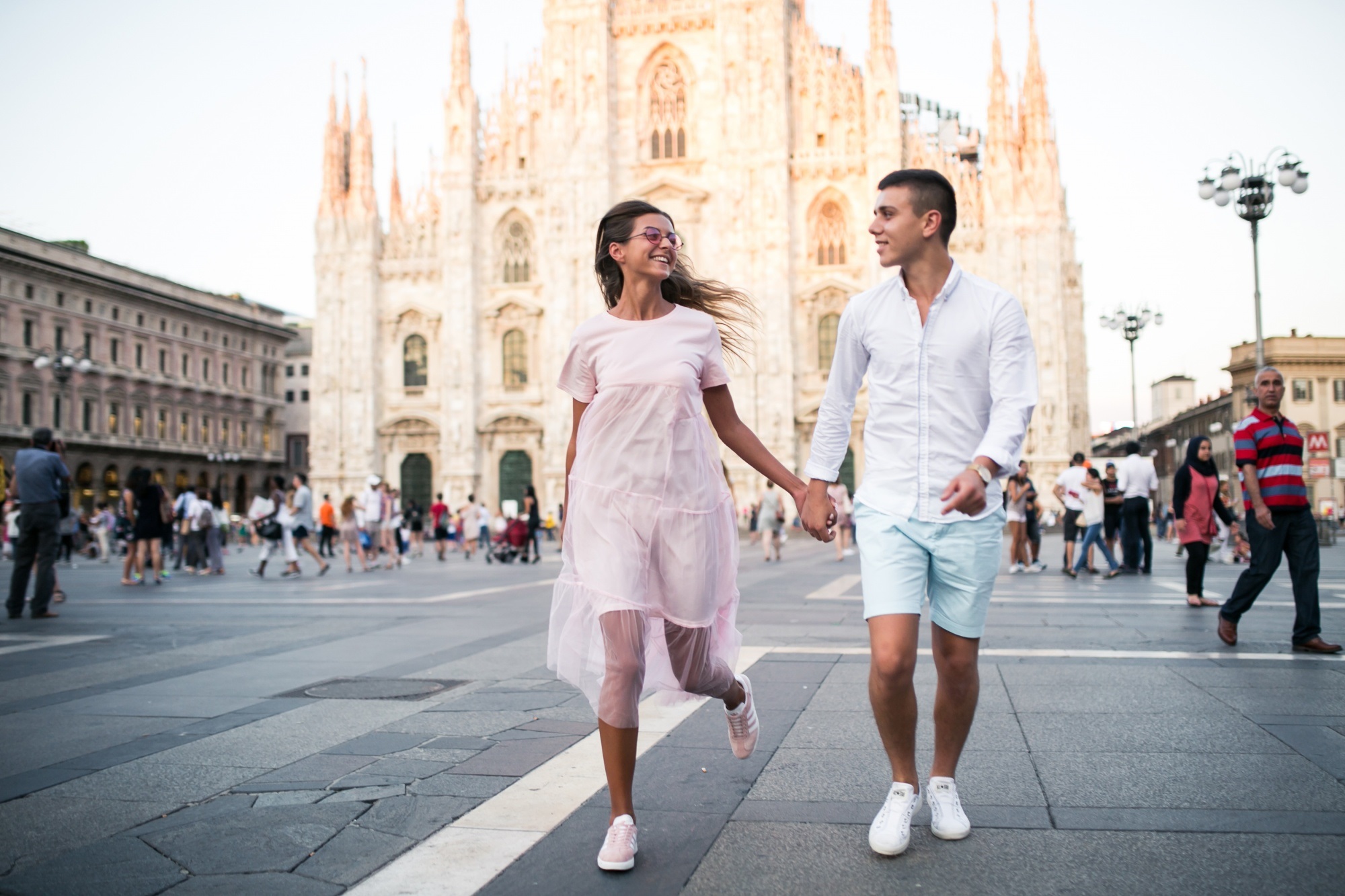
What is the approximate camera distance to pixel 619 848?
8.66 feet

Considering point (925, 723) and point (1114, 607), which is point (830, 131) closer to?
point (1114, 607)

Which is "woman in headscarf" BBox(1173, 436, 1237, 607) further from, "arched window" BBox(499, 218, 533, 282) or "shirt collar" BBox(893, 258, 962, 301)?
"arched window" BBox(499, 218, 533, 282)

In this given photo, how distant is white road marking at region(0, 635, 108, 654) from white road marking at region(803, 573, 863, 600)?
6.03 metres

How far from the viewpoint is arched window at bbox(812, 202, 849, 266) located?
37.9 metres

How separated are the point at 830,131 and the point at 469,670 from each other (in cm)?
3487

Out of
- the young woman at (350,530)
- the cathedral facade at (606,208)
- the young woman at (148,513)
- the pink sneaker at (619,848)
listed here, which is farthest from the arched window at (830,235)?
the pink sneaker at (619,848)

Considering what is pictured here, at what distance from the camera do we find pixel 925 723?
425 cm

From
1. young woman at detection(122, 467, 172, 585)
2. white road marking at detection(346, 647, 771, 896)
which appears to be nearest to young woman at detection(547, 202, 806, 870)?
white road marking at detection(346, 647, 771, 896)

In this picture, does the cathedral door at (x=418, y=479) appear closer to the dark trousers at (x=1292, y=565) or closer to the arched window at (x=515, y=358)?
the arched window at (x=515, y=358)

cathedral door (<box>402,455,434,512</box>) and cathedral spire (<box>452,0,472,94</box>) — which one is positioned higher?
cathedral spire (<box>452,0,472,94</box>)

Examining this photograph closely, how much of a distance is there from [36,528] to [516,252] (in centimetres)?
3162

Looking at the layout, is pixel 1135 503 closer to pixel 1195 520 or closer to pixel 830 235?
pixel 1195 520

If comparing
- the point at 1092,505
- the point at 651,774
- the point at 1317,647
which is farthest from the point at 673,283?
the point at 1092,505

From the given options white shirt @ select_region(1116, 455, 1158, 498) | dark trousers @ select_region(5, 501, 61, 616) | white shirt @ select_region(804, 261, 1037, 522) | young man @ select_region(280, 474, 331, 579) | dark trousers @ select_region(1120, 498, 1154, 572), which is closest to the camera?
white shirt @ select_region(804, 261, 1037, 522)
